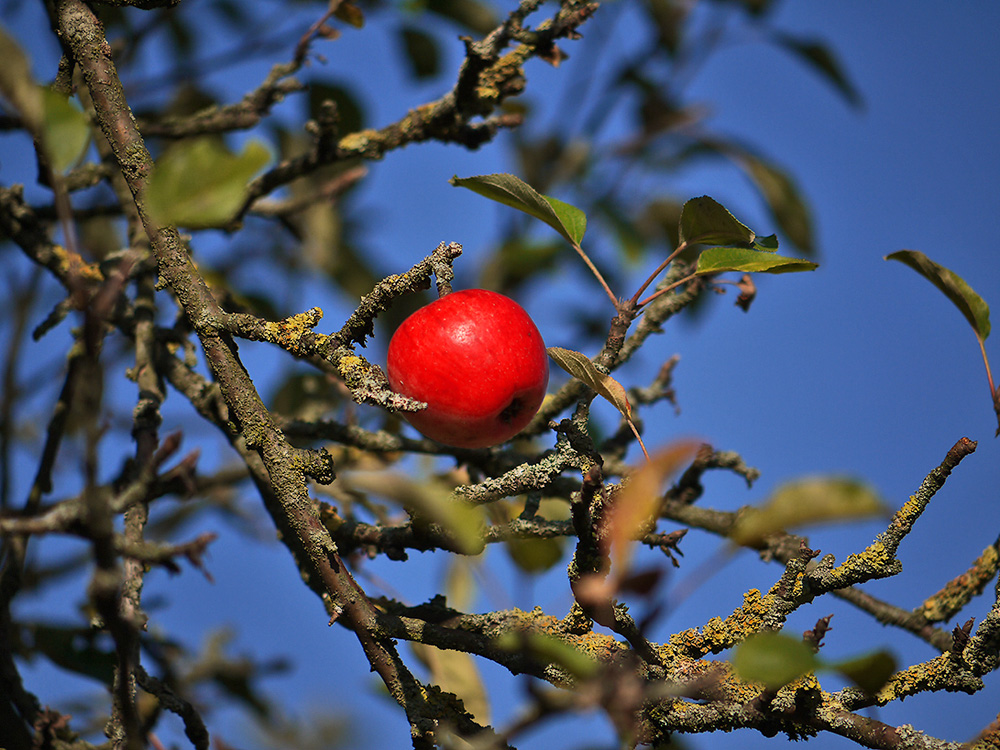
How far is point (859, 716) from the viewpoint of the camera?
0.95m

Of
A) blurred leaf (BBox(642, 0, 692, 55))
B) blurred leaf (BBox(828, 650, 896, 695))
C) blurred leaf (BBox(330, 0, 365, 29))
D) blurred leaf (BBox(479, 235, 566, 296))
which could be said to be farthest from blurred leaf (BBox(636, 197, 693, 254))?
blurred leaf (BBox(828, 650, 896, 695))

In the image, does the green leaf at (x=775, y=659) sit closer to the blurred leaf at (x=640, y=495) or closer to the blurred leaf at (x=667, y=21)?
the blurred leaf at (x=640, y=495)

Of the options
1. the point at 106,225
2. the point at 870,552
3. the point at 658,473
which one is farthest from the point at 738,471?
the point at 106,225

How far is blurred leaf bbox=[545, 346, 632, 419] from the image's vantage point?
3.40 ft

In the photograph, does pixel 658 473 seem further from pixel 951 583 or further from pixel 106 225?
pixel 106 225

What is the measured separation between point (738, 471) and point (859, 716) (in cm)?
83

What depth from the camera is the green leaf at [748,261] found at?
1047 mm

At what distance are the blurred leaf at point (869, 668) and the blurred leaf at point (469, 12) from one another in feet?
6.94

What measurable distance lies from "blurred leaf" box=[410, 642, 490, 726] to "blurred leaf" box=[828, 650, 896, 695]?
3.12ft

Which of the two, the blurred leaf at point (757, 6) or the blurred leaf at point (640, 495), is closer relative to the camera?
the blurred leaf at point (640, 495)

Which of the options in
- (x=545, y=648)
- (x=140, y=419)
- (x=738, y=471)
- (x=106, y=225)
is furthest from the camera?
(x=106, y=225)

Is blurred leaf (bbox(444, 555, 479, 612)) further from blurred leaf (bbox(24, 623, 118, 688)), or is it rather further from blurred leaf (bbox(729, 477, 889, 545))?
blurred leaf (bbox(729, 477, 889, 545))

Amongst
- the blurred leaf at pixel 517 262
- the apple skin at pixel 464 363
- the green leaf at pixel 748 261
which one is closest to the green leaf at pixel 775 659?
the green leaf at pixel 748 261

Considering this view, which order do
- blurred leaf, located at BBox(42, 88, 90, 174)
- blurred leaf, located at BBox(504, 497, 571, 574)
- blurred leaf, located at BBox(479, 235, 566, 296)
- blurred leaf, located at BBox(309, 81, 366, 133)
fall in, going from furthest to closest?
blurred leaf, located at BBox(479, 235, 566, 296) → blurred leaf, located at BBox(309, 81, 366, 133) → blurred leaf, located at BBox(504, 497, 571, 574) → blurred leaf, located at BBox(42, 88, 90, 174)
